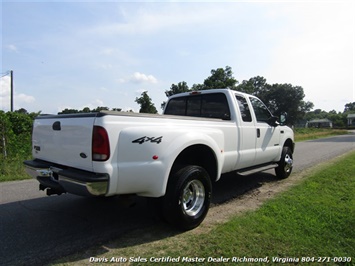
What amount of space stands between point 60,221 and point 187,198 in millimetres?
1915

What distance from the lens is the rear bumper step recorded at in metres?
2.98

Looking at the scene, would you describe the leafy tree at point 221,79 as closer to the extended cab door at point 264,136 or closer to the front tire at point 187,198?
the extended cab door at point 264,136

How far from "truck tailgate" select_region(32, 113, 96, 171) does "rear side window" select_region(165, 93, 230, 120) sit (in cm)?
270

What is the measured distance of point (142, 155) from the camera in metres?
3.25

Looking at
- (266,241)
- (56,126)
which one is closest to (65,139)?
(56,126)

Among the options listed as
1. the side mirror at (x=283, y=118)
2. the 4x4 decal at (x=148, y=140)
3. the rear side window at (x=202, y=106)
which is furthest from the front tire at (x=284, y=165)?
the 4x4 decal at (x=148, y=140)

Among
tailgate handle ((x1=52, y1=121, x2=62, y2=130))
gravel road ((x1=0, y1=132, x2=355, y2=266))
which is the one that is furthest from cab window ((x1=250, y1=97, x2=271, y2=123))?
tailgate handle ((x1=52, y1=121, x2=62, y2=130))

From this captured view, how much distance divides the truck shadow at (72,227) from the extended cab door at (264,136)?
1242mm

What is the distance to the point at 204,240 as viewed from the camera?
3.43 meters

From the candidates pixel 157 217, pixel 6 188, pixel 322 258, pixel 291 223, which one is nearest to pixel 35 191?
pixel 6 188

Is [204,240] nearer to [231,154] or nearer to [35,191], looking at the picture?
[231,154]

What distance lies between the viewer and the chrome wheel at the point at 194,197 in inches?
154

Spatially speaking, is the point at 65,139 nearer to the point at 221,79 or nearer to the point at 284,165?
the point at 284,165

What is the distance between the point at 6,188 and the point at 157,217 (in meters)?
4.20
